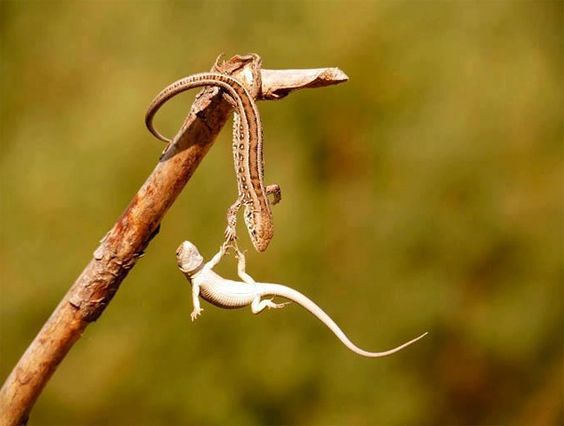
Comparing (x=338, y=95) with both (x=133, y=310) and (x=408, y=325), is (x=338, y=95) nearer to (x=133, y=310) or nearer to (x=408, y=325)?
(x=408, y=325)

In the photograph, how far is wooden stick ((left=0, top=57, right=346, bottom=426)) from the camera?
955 mm

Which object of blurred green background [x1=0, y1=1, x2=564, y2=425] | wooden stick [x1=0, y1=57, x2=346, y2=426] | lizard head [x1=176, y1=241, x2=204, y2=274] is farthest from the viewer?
blurred green background [x1=0, y1=1, x2=564, y2=425]

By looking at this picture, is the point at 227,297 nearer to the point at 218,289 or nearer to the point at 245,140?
the point at 218,289

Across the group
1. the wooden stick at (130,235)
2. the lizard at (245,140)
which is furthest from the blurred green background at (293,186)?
the wooden stick at (130,235)

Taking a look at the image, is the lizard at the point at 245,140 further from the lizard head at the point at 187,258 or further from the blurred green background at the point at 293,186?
the blurred green background at the point at 293,186

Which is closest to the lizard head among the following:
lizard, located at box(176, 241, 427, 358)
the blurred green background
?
lizard, located at box(176, 241, 427, 358)

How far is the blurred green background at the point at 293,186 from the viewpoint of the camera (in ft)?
6.00

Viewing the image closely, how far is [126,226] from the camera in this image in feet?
3.20

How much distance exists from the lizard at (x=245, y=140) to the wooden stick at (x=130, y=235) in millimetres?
19

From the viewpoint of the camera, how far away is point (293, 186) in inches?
72.7

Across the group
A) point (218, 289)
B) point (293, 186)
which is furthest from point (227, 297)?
point (293, 186)

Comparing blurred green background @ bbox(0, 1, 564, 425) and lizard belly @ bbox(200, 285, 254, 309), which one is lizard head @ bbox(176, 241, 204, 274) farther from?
blurred green background @ bbox(0, 1, 564, 425)

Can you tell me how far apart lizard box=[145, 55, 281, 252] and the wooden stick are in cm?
2

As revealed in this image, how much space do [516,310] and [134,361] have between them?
0.93 m
